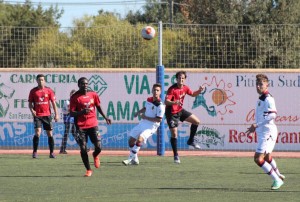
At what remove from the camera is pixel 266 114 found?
1545 cm

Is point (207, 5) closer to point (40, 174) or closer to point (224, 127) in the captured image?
point (224, 127)

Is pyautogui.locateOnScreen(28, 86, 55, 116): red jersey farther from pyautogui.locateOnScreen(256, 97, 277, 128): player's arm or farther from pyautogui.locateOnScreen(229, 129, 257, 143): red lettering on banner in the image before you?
pyautogui.locateOnScreen(256, 97, 277, 128): player's arm

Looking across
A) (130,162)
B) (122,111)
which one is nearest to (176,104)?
(130,162)

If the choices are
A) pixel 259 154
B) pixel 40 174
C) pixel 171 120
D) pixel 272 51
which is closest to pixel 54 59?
pixel 272 51

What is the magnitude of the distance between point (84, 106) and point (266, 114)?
13.0ft

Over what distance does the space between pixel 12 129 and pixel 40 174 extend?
1084 centimetres

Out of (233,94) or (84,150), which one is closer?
(84,150)

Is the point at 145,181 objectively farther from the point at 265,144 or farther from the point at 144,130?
the point at 144,130

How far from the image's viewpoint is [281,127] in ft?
93.1

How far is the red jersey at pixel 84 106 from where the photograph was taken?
1769 cm

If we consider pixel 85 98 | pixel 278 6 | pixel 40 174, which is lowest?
pixel 40 174

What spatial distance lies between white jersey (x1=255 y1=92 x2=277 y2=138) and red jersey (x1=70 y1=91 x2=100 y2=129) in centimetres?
375

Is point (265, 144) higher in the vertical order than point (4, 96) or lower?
lower

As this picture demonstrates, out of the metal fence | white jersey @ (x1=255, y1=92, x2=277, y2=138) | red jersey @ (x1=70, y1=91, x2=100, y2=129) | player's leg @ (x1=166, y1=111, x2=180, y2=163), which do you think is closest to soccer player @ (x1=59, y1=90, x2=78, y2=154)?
the metal fence
